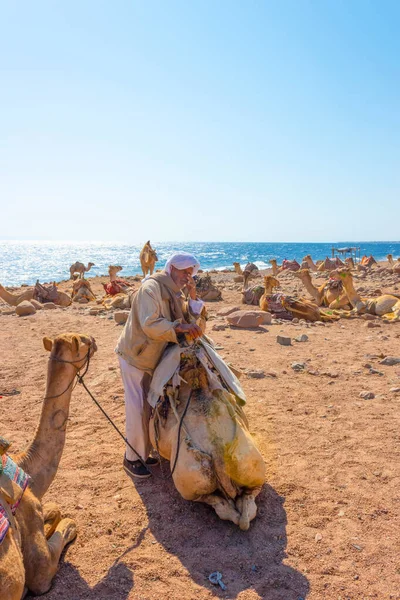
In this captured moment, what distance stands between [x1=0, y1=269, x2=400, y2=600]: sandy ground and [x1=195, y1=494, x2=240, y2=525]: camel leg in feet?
0.36

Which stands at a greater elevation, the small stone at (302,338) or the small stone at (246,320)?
the small stone at (246,320)

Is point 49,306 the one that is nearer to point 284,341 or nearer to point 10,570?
point 284,341

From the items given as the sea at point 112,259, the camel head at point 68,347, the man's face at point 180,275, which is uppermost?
the man's face at point 180,275

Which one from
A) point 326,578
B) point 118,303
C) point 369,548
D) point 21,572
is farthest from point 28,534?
point 118,303

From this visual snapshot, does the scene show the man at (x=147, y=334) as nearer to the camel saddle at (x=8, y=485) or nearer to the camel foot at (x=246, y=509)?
the camel foot at (x=246, y=509)

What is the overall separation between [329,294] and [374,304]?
183 centimetres

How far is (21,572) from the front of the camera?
8.55 feet

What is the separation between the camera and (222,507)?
3721mm

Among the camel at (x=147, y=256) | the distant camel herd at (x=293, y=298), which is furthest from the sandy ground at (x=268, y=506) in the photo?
the camel at (x=147, y=256)

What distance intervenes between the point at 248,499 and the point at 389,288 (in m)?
16.7

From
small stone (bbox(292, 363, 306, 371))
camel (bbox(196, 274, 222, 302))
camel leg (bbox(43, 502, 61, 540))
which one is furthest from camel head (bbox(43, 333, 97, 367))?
camel (bbox(196, 274, 222, 302))

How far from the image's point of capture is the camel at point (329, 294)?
13781 millimetres

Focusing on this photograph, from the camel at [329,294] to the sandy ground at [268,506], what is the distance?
6517mm

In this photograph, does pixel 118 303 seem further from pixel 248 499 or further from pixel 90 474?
pixel 248 499
